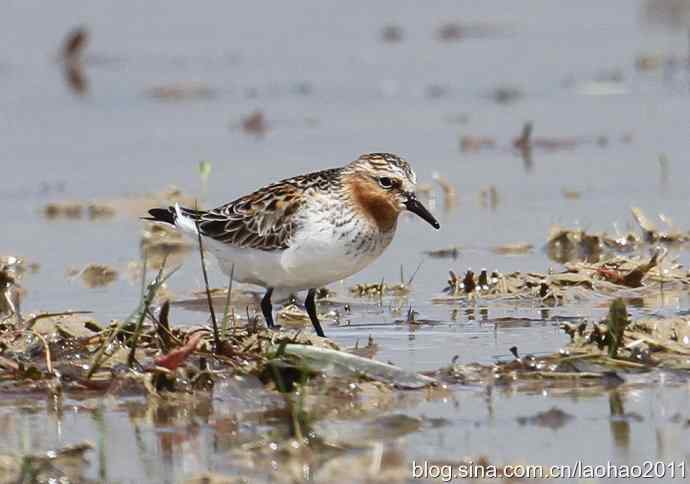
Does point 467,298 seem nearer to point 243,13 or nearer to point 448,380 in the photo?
point 448,380

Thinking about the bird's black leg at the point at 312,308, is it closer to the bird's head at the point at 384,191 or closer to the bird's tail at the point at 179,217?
the bird's head at the point at 384,191

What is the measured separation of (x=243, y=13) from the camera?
23125 mm

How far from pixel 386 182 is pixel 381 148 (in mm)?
5789

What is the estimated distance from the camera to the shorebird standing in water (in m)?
9.02

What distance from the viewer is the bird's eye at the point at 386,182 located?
30.2 ft

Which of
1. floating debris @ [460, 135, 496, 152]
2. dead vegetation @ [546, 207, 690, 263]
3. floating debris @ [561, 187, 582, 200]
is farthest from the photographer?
floating debris @ [460, 135, 496, 152]

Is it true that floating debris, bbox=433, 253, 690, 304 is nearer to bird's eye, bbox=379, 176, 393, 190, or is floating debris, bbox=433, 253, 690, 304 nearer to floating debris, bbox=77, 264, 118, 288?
bird's eye, bbox=379, 176, 393, 190

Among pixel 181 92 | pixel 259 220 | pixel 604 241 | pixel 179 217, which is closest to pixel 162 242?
pixel 179 217

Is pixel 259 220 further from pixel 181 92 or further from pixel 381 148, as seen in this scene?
pixel 181 92

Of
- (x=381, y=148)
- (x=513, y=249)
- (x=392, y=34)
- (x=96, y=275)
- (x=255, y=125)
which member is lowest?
(x=96, y=275)

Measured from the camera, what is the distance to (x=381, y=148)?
15.0m

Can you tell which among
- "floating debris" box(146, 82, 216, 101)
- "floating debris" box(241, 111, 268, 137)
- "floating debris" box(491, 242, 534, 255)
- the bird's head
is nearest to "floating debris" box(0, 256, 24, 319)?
the bird's head

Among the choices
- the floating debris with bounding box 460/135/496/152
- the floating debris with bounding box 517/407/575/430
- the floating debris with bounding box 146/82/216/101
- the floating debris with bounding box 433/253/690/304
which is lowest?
the floating debris with bounding box 517/407/575/430

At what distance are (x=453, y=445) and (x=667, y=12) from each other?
51.9ft
